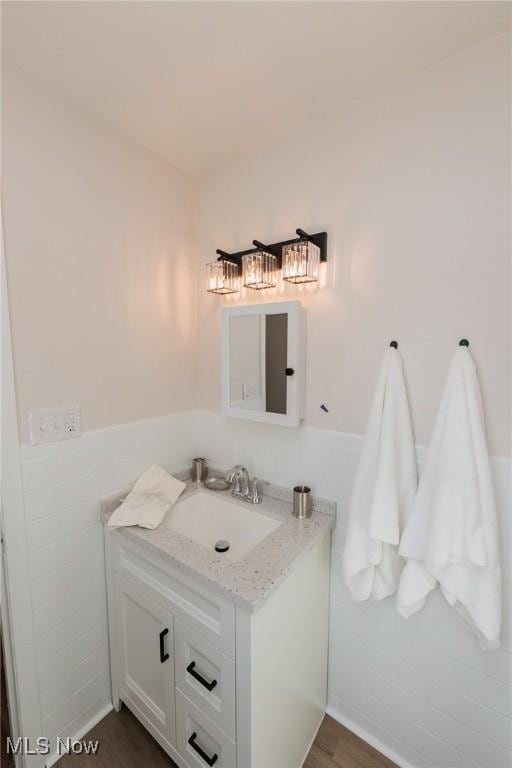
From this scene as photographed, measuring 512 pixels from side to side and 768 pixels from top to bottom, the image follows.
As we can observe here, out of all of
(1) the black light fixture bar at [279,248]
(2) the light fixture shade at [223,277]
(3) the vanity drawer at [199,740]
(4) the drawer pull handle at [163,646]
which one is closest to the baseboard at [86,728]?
(3) the vanity drawer at [199,740]

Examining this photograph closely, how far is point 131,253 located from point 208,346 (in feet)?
1.82

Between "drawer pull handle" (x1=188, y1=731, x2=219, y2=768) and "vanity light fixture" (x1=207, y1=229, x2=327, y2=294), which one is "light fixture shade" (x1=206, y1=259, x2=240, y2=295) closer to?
"vanity light fixture" (x1=207, y1=229, x2=327, y2=294)

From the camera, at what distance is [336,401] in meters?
1.27

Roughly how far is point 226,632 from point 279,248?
138 cm

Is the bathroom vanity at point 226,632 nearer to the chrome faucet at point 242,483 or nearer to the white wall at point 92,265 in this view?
the chrome faucet at point 242,483

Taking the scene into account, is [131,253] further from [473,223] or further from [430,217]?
[473,223]

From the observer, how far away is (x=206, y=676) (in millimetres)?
1013

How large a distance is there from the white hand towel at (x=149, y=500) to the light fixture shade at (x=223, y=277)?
89cm

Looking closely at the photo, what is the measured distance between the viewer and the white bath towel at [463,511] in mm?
902

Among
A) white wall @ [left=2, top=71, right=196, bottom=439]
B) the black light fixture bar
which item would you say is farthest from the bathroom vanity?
the black light fixture bar

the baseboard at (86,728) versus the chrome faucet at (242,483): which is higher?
the chrome faucet at (242,483)

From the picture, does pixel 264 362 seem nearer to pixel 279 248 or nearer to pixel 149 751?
pixel 279 248

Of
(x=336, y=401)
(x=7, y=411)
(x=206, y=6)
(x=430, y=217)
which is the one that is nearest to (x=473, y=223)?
(x=430, y=217)

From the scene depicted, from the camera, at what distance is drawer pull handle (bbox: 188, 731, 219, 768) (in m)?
1.01
